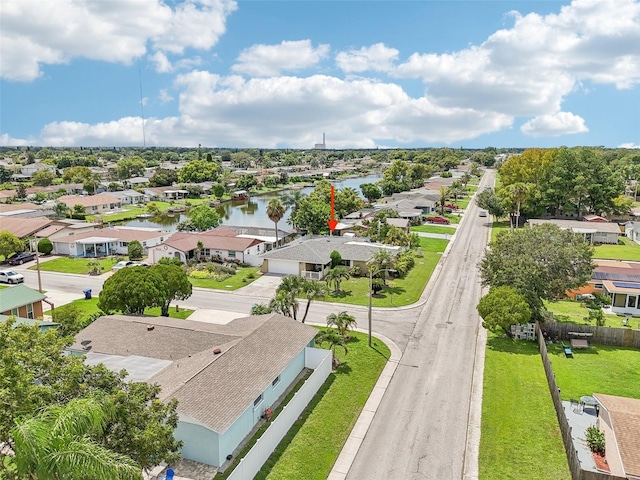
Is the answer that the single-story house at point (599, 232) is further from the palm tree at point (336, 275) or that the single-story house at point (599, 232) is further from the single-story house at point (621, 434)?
the single-story house at point (621, 434)

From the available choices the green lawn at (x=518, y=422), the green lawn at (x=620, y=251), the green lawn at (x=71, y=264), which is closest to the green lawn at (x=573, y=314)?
the green lawn at (x=518, y=422)

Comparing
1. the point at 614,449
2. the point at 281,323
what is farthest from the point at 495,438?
the point at 281,323

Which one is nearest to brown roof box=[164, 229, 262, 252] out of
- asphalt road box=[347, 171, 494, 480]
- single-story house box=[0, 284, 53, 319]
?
single-story house box=[0, 284, 53, 319]

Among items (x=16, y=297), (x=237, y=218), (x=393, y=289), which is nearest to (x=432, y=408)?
(x=393, y=289)

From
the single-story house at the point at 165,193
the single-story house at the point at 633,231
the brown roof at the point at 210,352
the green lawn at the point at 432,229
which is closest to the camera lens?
the brown roof at the point at 210,352

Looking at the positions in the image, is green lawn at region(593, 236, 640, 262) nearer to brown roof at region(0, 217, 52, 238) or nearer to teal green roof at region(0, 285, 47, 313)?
teal green roof at region(0, 285, 47, 313)
